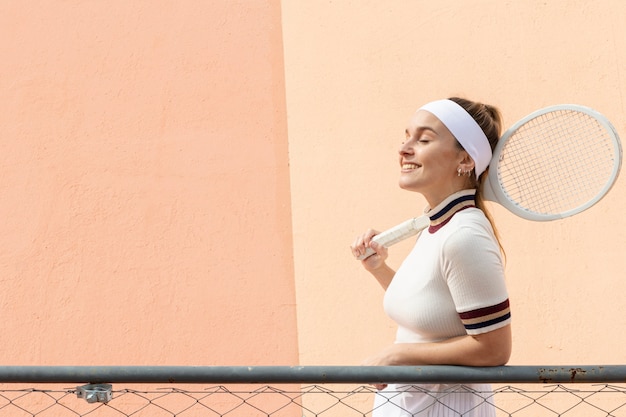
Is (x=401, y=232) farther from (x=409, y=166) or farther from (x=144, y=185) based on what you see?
(x=144, y=185)

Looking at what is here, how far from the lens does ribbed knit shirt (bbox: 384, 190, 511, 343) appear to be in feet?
5.86

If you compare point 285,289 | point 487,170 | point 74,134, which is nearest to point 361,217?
point 285,289

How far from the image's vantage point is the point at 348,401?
3547 millimetres

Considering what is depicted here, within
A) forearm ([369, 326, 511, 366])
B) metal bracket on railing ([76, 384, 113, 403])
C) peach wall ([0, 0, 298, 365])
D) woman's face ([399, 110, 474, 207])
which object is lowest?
metal bracket on railing ([76, 384, 113, 403])

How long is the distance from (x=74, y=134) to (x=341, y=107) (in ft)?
3.45

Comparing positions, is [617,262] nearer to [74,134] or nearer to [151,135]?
[151,135]

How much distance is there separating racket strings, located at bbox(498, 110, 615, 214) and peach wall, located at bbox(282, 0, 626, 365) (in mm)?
1238

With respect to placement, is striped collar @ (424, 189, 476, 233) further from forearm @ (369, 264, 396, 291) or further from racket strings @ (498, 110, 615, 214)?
forearm @ (369, 264, 396, 291)

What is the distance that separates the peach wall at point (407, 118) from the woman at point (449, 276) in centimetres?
145

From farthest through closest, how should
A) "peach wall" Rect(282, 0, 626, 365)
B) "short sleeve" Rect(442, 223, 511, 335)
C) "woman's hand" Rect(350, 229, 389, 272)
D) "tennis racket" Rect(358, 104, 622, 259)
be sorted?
"peach wall" Rect(282, 0, 626, 365), "woman's hand" Rect(350, 229, 389, 272), "tennis racket" Rect(358, 104, 622, 259), "short sleeve" Rect(442, 223, 511, 335)

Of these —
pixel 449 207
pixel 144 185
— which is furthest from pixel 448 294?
pixel 144 185

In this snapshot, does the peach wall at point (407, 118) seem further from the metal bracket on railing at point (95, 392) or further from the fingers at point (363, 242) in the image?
the metal bracket on railing at point (95, 392)

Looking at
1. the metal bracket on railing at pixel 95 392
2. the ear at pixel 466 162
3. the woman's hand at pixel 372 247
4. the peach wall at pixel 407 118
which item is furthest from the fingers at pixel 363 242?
the peach wall at pixel 407 118

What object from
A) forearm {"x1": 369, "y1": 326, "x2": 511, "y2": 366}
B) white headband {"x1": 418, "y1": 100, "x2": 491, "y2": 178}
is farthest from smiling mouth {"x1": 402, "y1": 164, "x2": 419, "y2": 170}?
forearm {"x1": 369, "y1": 326, "x2": 511, "y2": 366}
